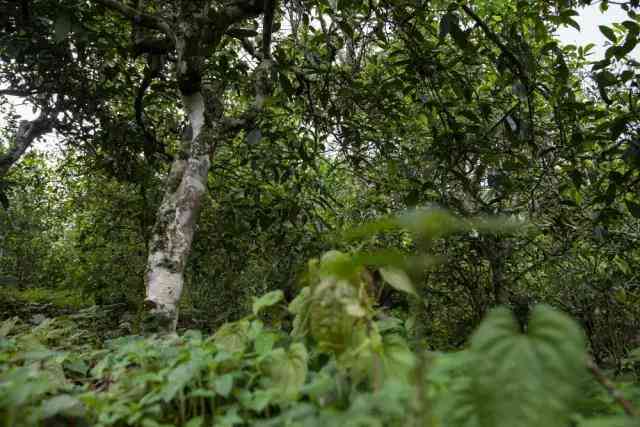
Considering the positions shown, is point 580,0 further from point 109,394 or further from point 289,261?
point 109,394

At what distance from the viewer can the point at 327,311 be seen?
1.20 meters

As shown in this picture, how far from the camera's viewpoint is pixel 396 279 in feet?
4.20

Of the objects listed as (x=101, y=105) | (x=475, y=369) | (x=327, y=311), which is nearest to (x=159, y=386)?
(x=327, y=311)

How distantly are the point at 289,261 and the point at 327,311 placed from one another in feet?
10.2

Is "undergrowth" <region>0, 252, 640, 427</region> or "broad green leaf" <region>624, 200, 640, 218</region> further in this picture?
"broad green leaf" <region>624, 200, 640, 218</region>

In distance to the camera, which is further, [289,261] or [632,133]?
[289,261]

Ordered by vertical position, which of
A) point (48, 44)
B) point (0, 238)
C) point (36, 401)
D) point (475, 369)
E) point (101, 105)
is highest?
point (48, 44)

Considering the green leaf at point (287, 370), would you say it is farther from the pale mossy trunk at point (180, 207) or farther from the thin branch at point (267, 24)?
the thin branch at point (267, 24)

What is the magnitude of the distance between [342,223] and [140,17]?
242 centimetres

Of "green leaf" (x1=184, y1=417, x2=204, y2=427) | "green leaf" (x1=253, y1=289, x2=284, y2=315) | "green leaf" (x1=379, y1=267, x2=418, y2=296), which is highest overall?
"green leaf" (x1=379, y1=267, x2=418, y2=296)

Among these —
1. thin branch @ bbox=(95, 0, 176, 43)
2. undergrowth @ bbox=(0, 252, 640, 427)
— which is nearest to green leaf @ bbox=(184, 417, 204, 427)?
undergrowth @ bbox=(0, 252, 640, 427)

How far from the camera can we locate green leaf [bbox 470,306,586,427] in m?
0.70

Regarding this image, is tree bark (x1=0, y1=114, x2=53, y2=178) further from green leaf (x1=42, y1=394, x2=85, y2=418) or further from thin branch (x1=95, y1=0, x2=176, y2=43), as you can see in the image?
green leaf (x1=42, y1=394, x2=85, y2=418)

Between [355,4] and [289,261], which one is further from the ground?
[355,4]
